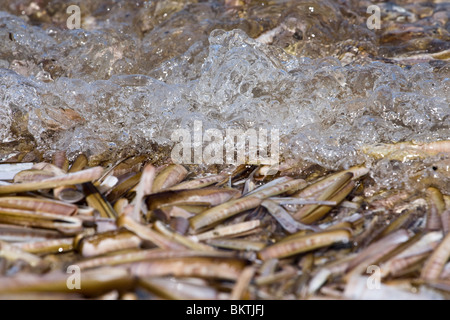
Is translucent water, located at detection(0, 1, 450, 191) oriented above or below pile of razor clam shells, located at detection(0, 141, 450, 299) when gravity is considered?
above

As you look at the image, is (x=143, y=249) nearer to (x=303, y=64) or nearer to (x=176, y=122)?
(x=176, y=122)

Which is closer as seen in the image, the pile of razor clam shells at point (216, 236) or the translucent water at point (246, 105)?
the pile of razor clam shells at point (216, 236)

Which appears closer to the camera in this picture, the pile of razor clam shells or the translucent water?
the pile of razor clam shells

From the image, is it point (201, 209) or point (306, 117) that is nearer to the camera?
point (201, 209)

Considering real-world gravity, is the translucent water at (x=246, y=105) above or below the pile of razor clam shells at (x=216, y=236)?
above

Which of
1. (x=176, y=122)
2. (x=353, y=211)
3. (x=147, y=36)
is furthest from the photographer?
(x=147, y=36)

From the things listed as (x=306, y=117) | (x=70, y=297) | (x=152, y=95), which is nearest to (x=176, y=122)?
(x=152, y=95)

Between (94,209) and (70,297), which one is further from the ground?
(94,209)

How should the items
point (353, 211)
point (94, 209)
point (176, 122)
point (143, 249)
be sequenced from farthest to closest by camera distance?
point (176, 122) → point (353, 211) → point (94, 209) → point (143, 249)
